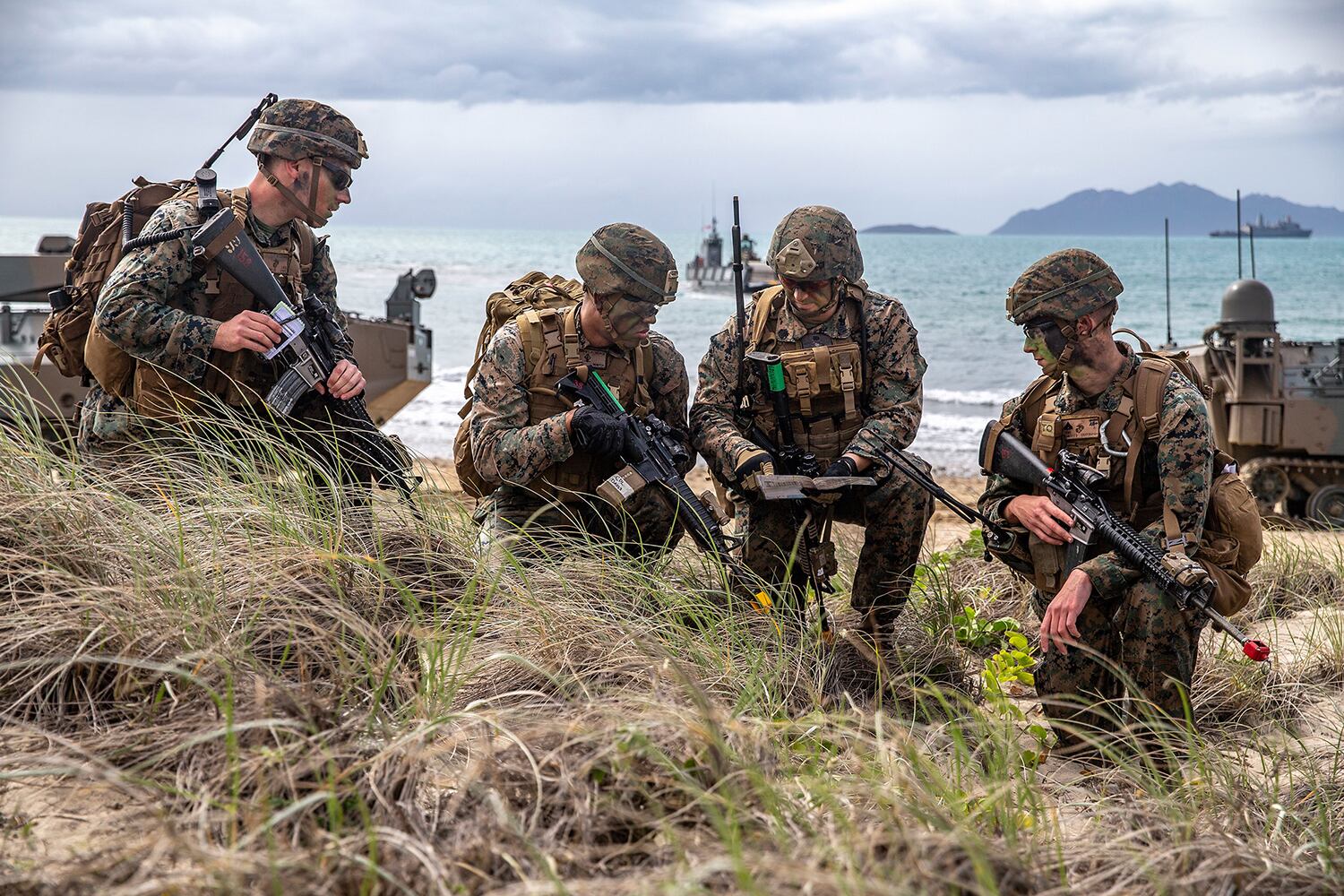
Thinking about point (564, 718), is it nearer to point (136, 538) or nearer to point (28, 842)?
point (28, 842)

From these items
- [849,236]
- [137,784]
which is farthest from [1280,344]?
[137,784]

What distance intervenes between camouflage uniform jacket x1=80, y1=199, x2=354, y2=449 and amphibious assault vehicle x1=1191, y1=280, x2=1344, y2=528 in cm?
800

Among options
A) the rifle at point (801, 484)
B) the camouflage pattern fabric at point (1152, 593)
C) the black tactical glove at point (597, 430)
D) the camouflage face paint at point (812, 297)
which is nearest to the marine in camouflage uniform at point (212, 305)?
the black tactical glove at point (597, 430)

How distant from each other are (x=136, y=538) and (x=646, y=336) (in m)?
2.08

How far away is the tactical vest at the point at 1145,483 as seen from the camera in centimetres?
395

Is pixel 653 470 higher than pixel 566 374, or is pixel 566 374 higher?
pixel 566 374

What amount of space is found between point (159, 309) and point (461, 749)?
7.66 ft

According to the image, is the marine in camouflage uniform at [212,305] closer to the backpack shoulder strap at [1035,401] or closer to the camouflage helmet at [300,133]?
the camouflage helmet at [300,133]

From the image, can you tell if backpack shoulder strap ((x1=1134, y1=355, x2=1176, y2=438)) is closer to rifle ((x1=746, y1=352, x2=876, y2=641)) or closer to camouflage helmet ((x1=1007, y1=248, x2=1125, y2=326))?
camouflage helmet ((x1=1007, y1=248, x2=1125, y2=326))

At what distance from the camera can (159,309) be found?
430 cm

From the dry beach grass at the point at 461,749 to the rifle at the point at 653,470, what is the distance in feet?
1.49

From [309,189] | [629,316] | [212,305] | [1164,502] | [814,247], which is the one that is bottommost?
[1164,502]

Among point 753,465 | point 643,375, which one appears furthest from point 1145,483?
point 643,375

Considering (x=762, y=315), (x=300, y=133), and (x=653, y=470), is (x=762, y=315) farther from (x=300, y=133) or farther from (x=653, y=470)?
(x=300, y=133)
